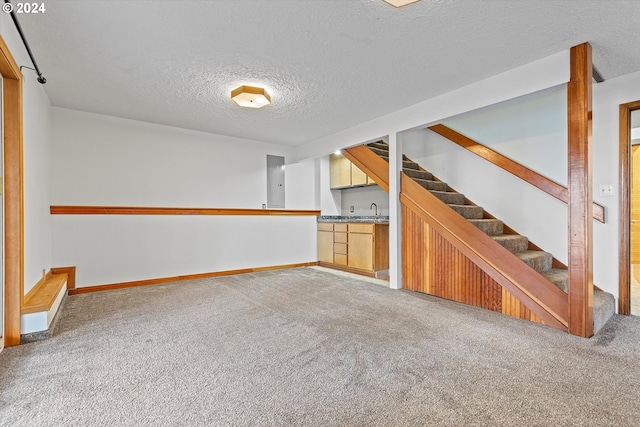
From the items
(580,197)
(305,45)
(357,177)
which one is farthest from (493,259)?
(357,177)

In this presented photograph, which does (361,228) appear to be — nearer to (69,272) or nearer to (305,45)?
(305,45)

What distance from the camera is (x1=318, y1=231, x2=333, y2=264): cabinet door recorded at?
231 inches

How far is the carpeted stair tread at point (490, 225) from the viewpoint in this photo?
11.8 ft

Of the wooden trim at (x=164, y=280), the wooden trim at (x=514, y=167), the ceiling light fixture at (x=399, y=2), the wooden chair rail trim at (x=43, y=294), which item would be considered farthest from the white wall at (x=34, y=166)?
the wooden trim at (x=514, y=167)

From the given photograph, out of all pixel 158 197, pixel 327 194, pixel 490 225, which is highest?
pixel 327 194

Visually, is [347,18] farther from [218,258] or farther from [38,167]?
[218,258]

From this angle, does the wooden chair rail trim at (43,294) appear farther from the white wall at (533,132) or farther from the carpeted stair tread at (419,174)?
the white wall at (533,132)

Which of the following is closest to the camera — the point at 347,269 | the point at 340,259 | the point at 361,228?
the point at 361,228

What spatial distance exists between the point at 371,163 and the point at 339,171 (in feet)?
5.25

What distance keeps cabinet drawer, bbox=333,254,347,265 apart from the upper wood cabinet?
54.3 inches

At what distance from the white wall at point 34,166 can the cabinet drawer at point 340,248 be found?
13.5ft

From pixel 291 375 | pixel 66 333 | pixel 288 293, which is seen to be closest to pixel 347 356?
pixel 291 375

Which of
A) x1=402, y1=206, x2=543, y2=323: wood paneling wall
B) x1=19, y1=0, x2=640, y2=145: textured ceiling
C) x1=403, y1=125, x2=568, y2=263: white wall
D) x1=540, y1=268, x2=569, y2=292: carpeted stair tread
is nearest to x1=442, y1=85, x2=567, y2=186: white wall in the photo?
x1=403, y1=125, x2=568, y2=263: white wall

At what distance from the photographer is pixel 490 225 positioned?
3.76 m
